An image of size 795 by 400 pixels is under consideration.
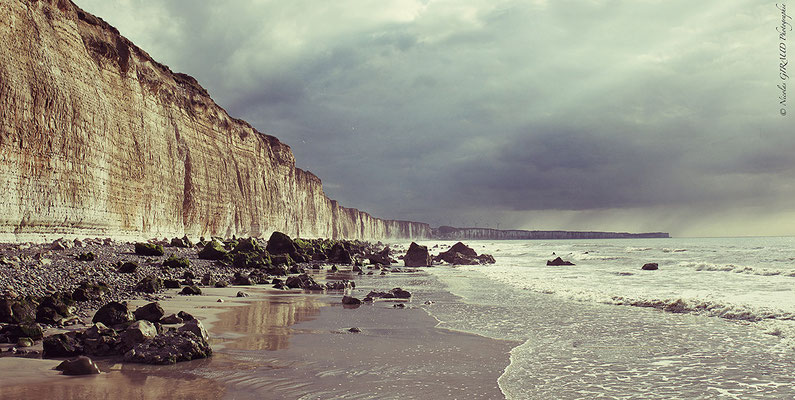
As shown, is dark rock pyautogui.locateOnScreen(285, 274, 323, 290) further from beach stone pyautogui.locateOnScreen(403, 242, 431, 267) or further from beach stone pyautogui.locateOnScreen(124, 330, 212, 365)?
beach stone pyautogui.locateOnScreen(403, 242, 431, 267)

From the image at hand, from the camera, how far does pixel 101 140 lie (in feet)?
119

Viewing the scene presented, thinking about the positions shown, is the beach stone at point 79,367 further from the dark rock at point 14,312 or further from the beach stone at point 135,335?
the dark rock at point 14,312

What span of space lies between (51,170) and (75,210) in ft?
9.65

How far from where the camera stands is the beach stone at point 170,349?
21.4 ft

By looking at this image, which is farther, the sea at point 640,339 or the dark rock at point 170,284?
the dark rock at point 170,284

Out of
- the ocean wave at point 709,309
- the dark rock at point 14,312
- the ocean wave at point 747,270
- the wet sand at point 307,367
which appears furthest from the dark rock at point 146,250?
the ocean wave at point 747,270

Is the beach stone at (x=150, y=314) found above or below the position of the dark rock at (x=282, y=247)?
below

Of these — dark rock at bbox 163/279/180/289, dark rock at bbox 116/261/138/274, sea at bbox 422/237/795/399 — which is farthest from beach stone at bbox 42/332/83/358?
dark rock at bbox 116/261/138/274

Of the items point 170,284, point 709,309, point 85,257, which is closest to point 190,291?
point 170,284

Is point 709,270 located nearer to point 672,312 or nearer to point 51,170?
point 672,312

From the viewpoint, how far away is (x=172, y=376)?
5.95m

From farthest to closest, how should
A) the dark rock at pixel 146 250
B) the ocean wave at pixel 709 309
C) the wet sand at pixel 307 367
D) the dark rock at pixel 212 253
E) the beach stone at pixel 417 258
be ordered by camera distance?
the beach stone at pixel 417 258, the dark rock at pixel 212 253, the dark rock at pixel 146 250, the ocean wave at pixel 709 309, the wet sand at pixel 307 367

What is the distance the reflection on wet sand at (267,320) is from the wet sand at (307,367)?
0.02 meters

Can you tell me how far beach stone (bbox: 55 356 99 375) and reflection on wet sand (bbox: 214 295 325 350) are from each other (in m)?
2.09
